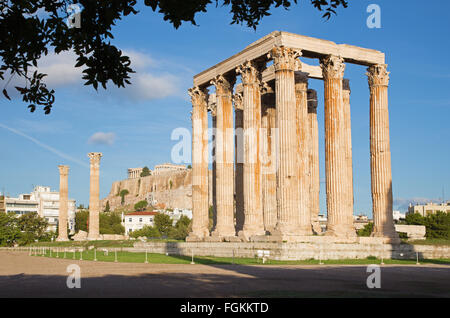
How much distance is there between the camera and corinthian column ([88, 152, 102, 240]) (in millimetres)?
90500

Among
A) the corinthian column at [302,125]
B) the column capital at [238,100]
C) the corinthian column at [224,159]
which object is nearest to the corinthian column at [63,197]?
the column capital at [238,100]

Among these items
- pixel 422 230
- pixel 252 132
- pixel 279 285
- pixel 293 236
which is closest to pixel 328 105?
pixel 252 132

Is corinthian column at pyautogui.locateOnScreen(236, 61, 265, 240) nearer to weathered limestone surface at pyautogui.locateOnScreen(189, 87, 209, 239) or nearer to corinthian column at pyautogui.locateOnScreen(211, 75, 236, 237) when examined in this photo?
corinthian column at pyautogui.locateOnScreen(211, 75, 236, 237)

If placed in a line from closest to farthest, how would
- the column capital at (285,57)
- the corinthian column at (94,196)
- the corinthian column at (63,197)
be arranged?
the column capital at (285,57), the corinthian column at (94,196), the corinthian column at (63,197)

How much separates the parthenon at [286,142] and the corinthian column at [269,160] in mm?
93

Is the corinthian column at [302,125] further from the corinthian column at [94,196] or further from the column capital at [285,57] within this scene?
the corinthian column at [94,196]

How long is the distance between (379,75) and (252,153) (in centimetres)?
1196

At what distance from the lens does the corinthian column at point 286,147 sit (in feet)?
131

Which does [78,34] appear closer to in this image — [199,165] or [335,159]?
[335,159]

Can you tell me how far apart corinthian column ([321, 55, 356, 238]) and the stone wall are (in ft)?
7.75
